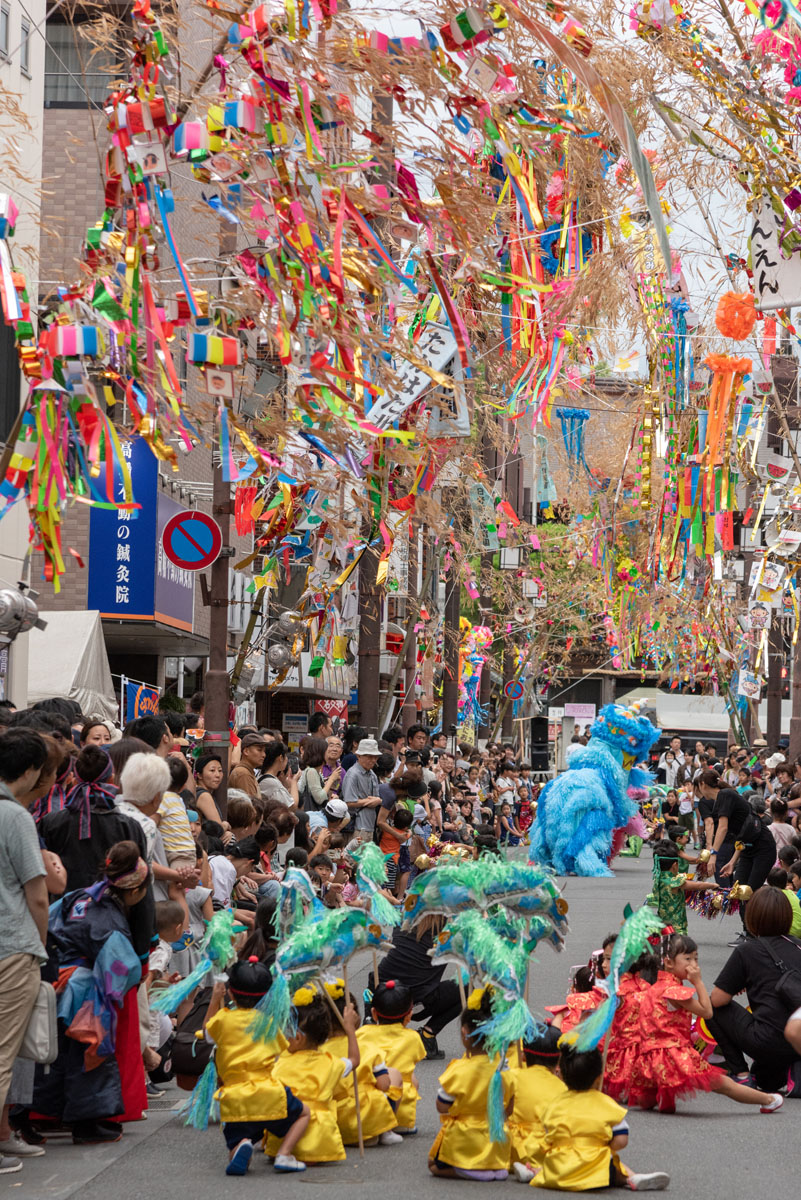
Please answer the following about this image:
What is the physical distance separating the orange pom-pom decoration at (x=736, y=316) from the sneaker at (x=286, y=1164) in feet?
27.3

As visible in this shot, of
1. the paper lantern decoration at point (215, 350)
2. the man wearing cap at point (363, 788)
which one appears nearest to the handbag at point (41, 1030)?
the paper lantern decoration at point (215, 350)

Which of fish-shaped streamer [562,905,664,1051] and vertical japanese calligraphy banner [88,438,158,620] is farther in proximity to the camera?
vertical japanese calligraphy banner [88,438,158,620]

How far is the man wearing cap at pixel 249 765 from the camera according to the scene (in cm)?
1019

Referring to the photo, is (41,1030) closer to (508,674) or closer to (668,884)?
(668,884)

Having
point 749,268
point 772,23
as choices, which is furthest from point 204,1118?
point 749,268

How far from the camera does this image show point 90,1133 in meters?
6.04

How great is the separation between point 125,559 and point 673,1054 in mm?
15539

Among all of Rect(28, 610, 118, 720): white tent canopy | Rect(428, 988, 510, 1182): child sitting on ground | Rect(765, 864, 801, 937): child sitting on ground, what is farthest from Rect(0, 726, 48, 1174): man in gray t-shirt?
Rect(28, 610, 118, 720): white tent canopy

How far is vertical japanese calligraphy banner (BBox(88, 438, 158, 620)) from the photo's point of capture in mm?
21109

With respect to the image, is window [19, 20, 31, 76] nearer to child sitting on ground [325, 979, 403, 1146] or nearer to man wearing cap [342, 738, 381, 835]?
man wearing cap [342, 738, 381, 835]

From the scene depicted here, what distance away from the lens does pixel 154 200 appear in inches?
280

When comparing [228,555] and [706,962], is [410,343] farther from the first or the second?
[706,962]

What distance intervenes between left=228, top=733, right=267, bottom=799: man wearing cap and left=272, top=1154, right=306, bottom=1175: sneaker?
4.54m

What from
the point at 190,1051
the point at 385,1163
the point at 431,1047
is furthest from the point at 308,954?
the point at 431,1047
